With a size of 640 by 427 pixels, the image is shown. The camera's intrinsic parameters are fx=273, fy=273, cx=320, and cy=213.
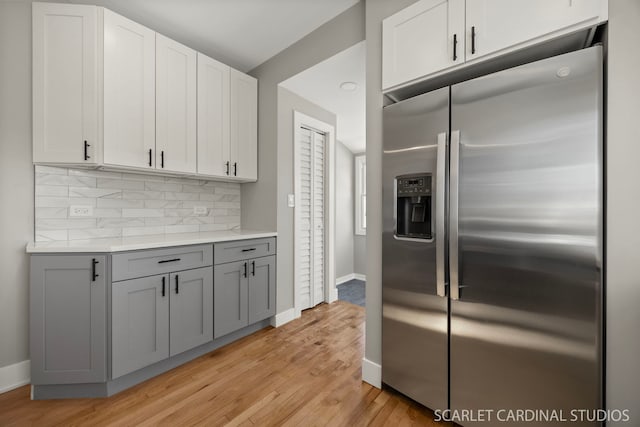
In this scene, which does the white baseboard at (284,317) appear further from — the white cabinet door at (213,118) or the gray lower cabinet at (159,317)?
the white cabinet door at (213,118)

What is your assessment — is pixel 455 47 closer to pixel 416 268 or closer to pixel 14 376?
pixel 416 268

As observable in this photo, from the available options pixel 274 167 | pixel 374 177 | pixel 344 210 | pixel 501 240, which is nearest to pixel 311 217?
pixel 274 167

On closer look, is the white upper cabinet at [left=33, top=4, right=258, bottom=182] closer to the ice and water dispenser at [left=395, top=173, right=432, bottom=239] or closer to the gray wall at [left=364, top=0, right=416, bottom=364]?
the gray wall at [left=364, top=0, right=416, bottom=364]

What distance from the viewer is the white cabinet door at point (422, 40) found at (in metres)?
1.50

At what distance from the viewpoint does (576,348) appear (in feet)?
3.80

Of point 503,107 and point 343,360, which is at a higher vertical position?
point 503,107

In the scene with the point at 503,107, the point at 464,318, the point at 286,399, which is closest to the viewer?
the point at 503,107

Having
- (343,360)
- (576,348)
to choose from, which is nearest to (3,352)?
(343,360)

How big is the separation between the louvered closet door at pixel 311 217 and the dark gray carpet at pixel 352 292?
0.46 metres

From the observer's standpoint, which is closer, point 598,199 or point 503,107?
point 598,199

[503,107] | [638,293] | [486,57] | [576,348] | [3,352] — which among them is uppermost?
[486,57]

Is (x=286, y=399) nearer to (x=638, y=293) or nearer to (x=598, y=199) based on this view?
(x=638, y=293)

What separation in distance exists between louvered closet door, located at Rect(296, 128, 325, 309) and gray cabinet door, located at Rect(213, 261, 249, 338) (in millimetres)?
767

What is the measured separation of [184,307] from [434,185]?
6.56ft
